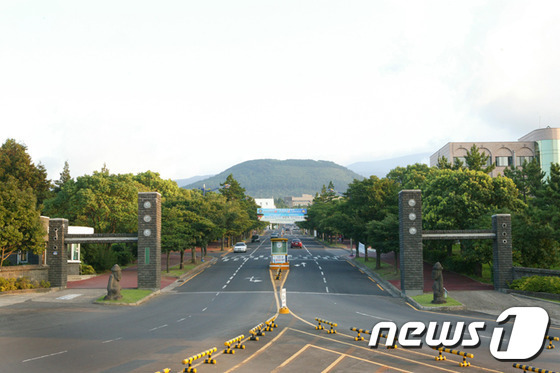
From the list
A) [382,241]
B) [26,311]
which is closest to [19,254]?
[26,311]

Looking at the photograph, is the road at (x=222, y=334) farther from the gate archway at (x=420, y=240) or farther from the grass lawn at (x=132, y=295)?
the gate archway at (x=420, y=240)

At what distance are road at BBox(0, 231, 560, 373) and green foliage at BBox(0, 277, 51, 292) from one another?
5176 millimetres

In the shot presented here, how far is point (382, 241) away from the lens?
4434 cm

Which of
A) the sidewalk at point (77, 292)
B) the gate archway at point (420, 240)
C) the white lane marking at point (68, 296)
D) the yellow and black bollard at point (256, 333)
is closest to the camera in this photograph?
the yellow and black bollard at point (256, 333)

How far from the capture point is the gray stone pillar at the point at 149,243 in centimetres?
3784

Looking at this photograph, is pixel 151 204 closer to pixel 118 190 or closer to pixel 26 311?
pixel 26 311

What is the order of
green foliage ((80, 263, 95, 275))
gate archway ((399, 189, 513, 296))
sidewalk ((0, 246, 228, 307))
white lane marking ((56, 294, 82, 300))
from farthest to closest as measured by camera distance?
green foliage ((80, 263, 95, 275)) → gate archway ((399, 189, 513, 296)) → white lane marking ((56, 294, 82, 300)) → sidewalk ((0, 246, 228, 307))

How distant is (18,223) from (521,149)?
9659 cm

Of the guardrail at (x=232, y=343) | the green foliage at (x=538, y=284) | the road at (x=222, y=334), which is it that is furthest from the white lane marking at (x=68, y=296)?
the green foliage at (x=538, y=284)

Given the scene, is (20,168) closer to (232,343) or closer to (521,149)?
(232,343)

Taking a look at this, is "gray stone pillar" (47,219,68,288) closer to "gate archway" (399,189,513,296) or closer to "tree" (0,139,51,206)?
"gate archway" (399,189,513,296)

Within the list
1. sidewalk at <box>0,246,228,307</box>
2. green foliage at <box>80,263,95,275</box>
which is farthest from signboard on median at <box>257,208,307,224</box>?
sidewalk at <box>0,246,228,307</box>

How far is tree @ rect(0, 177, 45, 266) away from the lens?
34188 mm

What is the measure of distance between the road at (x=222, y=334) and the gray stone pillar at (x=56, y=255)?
25.7 ft
